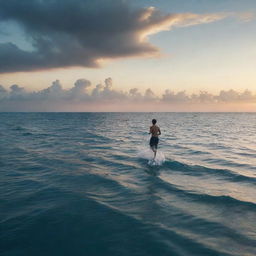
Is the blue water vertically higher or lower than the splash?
higher

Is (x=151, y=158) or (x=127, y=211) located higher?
(x=127, y=211)

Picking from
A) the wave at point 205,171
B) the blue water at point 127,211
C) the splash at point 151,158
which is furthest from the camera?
the splash at point 151,158

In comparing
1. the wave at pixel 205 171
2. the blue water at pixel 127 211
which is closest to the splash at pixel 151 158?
the wave at pixel 205 171

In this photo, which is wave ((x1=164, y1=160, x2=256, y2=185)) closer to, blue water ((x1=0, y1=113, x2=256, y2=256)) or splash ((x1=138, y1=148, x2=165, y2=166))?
blue water ((x1=0, y1=113, x2=256, y2=256))

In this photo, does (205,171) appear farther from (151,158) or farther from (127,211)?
(127,211)

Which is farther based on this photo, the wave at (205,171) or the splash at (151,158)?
the splash at (151,158)

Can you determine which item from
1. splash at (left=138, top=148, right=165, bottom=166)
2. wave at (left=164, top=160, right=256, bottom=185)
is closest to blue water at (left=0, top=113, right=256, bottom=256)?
wave at (left=164, top=160, right=256, bottom=185)

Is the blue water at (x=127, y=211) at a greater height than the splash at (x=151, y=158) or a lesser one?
greater

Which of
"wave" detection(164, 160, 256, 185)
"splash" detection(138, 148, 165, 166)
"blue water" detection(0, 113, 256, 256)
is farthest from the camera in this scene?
"splash" detection(138, 148, 165, 166)

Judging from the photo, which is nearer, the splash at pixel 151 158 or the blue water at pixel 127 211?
the blue water at pixel 127 211

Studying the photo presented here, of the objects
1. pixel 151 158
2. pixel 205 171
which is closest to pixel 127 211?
pixel 205 171

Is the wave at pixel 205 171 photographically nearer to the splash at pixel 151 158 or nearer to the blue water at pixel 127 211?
the blue water at pixel 127 211

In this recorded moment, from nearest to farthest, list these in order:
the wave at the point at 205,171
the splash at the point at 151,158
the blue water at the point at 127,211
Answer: the blue water at the point at 127,211 < the wave at the point at 205,171 < the splash at the point at 151,158

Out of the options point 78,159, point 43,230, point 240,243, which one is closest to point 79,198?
point 43,230
